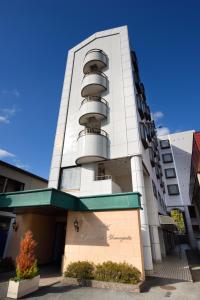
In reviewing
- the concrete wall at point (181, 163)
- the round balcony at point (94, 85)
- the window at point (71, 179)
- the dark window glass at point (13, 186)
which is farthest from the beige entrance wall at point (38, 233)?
the concrete wall at point (181, 163)

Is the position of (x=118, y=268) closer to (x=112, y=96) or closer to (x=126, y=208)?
(x=126, y=208)

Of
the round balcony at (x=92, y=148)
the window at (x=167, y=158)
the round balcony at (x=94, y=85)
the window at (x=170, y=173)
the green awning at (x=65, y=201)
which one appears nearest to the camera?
the green awning at (x=65, y=201)

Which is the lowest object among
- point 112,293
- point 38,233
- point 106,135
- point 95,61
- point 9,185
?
point 112,293

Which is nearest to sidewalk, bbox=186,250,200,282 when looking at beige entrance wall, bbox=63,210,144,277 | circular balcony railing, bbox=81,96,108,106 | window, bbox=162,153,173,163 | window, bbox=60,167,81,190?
Result: beige entrance wall, bbox=63,210,144,277

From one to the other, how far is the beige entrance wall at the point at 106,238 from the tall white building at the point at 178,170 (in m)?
31.7

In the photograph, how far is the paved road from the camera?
24.7ft

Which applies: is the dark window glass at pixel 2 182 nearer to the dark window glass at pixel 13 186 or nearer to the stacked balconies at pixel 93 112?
the dark window glass at pixel 13 186

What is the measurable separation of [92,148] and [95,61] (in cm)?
1142

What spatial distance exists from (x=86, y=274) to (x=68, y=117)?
1498 centimetres

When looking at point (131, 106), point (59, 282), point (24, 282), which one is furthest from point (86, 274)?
point (131, 106)

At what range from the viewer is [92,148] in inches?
612

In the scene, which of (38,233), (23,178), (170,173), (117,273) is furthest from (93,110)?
(170,173)

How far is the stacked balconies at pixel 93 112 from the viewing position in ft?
51.5

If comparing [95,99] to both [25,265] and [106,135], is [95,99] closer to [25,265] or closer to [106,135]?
[106,135]
